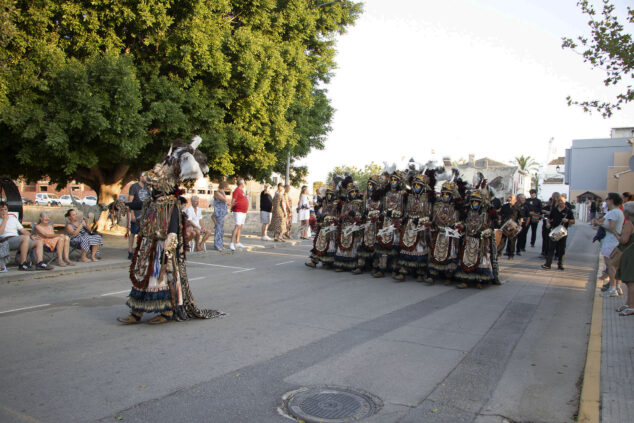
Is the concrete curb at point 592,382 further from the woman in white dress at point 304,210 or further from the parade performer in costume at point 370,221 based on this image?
the woman in white dress at point 304,210

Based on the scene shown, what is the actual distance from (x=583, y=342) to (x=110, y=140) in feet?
39.3

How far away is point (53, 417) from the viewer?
3828mm

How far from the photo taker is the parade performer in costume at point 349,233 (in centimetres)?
1167

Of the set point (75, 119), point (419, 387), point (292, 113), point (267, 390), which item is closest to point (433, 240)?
point (419, 387)

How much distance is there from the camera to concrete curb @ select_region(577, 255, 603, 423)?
4.04 metres

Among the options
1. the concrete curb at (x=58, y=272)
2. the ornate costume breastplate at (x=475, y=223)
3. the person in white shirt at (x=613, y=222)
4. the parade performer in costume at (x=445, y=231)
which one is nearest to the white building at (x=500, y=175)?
the ornate costume breastplate at (x=475, y=223)

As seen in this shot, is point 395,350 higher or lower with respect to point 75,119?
lower

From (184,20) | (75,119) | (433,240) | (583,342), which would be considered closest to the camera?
(583,342)

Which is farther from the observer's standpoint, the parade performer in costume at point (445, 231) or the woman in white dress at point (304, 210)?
the woman in white dress at point (304, 210)

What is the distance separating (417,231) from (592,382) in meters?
6.09

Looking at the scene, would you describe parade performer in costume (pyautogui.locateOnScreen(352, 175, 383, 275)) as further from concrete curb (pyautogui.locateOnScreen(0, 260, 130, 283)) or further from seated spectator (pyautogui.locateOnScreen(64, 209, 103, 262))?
seated spectator (pyautogui.locateOnScreen(64, 209, 103, 262))

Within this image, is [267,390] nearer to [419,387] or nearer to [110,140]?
[419,387]

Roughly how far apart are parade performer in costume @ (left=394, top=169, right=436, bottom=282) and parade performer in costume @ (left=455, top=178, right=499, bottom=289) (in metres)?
0.79

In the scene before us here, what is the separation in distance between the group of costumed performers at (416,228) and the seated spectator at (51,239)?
6.07 meters
